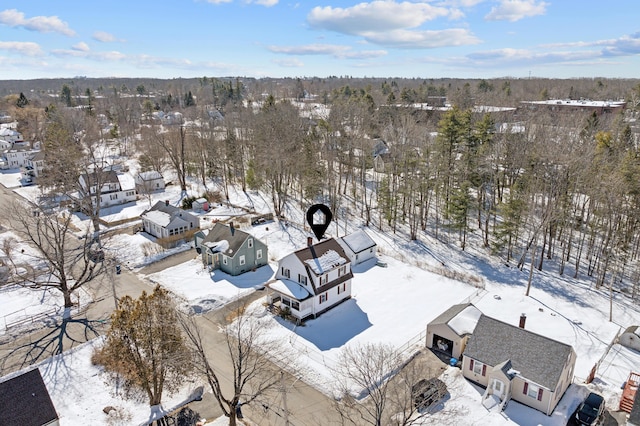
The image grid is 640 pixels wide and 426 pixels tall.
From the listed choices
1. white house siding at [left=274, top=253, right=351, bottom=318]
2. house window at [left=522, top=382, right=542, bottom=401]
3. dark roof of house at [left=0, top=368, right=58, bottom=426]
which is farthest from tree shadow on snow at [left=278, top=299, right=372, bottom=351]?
dark roof of house at [left=0, top=368, right=58, bottom=426]

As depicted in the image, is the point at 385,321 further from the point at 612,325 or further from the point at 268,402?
the point at 612,325

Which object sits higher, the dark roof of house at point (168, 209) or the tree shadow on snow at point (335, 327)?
the dark roof of house at point (168, 209)

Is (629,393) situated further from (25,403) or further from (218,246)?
(218,246)

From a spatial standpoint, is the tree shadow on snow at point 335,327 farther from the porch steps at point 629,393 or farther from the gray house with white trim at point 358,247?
the porch steps at point 629,393

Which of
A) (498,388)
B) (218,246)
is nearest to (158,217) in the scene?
(218,246)

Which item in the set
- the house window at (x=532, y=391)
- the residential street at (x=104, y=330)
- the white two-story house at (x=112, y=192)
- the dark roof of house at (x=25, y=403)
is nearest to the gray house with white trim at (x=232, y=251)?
the residential street at (x=104, y=330)

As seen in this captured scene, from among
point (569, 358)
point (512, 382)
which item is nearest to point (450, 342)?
point (512, 382)

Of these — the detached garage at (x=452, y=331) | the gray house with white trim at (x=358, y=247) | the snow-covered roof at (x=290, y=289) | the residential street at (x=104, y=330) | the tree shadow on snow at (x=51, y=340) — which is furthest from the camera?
the gray house with white trim at (x=358, y=247)

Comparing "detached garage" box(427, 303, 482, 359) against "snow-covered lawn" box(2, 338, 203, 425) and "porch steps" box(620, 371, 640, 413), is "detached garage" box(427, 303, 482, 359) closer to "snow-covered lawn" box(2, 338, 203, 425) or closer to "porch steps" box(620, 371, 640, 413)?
"porch steps" box(620, 371, 640, 413)
